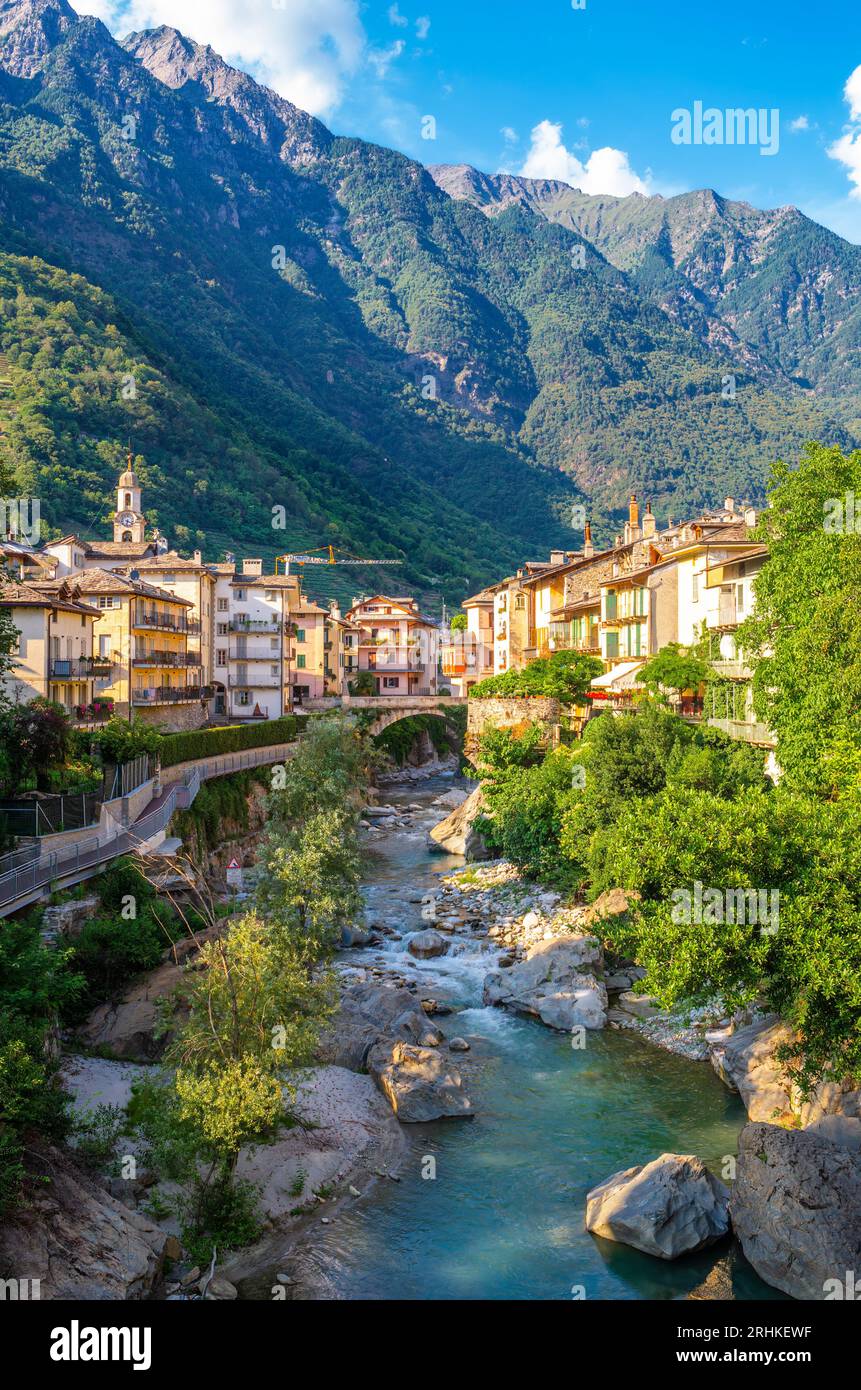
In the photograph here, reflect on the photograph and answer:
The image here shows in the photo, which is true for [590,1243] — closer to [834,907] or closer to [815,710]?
[834,907]

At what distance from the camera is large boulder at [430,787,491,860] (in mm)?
58981

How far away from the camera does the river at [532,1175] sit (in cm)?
1955

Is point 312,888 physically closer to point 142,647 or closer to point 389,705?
point 142,647

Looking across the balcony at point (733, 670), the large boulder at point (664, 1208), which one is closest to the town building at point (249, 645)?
the balcony at point (733, 670)

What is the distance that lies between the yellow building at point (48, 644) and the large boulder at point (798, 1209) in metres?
36.8

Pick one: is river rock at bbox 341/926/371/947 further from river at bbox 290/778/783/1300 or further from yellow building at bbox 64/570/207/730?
yellow building at bbox 64/570/207/730

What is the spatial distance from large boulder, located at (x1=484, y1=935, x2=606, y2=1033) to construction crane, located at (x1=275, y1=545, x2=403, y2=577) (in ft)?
303

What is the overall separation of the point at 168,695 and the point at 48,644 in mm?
19257

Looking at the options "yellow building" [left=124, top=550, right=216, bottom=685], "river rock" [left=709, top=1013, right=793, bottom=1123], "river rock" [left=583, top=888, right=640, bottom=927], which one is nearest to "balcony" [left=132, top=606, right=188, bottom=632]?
"yellow building" [left=124, top=550, right=216, bottom=685]

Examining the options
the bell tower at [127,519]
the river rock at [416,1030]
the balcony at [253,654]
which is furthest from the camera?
the bell tower at [127,519]

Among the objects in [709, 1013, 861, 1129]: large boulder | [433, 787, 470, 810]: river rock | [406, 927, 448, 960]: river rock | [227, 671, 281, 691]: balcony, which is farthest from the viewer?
[227, 671, 281, 691]: balcony

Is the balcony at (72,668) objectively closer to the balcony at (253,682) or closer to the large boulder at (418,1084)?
the large boulder at (418,1084)
